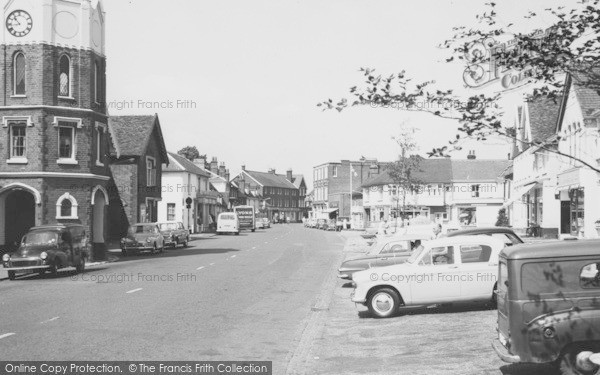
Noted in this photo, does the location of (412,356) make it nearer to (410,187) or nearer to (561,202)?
(410,187)

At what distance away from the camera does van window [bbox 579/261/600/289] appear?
7.93 meters

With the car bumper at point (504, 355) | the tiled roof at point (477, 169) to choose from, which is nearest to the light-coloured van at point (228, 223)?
the tiled roof at point (477, 169)

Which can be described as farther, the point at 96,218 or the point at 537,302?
the point at 96,218

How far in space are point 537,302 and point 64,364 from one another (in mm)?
6115

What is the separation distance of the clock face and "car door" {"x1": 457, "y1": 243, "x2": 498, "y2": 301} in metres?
24.1

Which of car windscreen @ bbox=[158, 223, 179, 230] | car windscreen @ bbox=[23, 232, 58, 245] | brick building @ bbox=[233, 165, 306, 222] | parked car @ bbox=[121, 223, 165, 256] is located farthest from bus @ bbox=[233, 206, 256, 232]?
brick building @ bbox=[233, 165, 306, 222]

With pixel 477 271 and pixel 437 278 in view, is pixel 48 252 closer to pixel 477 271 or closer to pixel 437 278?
pixel 437 278

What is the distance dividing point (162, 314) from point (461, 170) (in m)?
73.5

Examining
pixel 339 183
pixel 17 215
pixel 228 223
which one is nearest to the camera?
pixel 17 215

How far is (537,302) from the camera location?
7969mm

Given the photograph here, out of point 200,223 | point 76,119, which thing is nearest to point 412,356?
point 76,119

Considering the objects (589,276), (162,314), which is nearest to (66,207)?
(162,314)

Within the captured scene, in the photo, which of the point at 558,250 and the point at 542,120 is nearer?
the point at 558,250

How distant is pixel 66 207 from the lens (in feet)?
101
